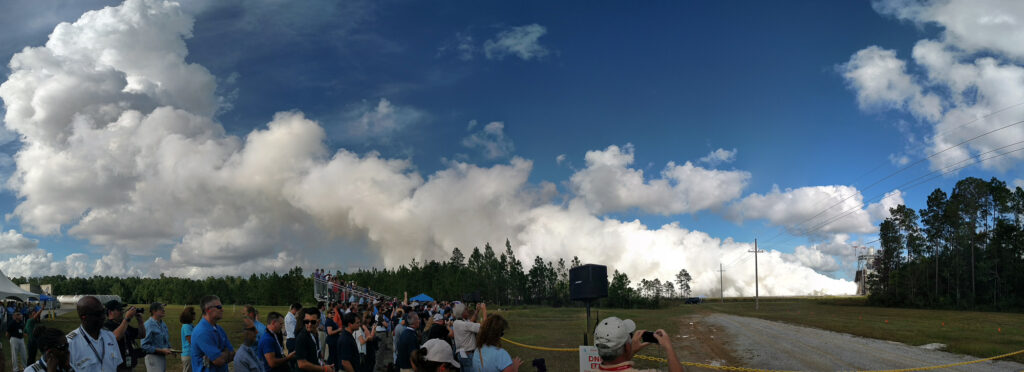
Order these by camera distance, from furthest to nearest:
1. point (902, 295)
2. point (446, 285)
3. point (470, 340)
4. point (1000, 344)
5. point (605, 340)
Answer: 1. point (446, 285)
2. point (902, 295)
3. point (1000, 344)
4. point (470, 340)
5. point (605, 340)

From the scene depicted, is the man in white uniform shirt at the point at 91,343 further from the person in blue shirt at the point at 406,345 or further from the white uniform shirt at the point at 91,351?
the person in blue shirt at the point at 406,345

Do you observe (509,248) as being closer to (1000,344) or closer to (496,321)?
(1000,344)

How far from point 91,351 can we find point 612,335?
5.28m

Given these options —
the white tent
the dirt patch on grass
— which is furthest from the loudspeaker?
the white tent

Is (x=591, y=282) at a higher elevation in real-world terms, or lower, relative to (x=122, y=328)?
higher

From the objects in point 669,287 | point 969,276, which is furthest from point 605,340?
point 669,287

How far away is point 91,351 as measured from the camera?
19.0 feet

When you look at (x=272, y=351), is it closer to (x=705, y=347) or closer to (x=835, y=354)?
(x=705, y=347)

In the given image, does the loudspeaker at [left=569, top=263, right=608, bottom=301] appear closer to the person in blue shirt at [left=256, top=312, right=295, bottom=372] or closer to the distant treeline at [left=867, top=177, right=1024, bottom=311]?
the person in blue shirt at [left=256, top=312, right=295, bottom=372]

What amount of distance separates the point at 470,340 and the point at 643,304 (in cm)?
9980

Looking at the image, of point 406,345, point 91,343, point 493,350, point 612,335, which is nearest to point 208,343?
point 91,343

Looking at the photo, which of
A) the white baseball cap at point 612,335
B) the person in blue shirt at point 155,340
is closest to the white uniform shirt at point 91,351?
the person in blue shirt at point 155,340

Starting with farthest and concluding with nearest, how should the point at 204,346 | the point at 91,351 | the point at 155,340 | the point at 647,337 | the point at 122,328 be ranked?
1. the point at 155,340
2. the point at 122,328
3. the point at 204,346
4. the point at 91,351
5. the point at 647,337

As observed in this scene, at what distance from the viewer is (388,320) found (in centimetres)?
2133
